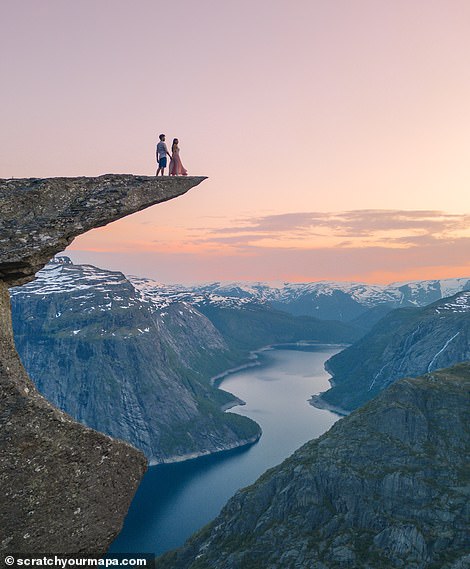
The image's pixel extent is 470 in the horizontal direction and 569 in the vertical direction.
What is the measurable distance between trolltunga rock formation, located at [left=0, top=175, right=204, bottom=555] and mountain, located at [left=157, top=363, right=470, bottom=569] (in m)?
101

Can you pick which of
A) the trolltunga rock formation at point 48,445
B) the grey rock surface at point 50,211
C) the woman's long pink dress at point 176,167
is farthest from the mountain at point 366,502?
the grey rock surface at point 50,211

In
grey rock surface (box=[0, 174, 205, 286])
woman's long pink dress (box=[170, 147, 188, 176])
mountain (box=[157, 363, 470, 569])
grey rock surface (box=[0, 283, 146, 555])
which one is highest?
woman's long pink dress (box=[170, 147, 188, 176])

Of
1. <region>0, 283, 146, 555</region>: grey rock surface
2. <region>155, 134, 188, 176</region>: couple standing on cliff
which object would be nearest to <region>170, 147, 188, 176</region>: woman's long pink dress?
<region>155, 134, 188, 176</region>: couple standing on cliff

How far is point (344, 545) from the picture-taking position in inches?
4176

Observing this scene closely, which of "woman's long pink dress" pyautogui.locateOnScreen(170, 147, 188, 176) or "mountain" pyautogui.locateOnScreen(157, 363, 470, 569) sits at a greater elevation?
"woman's long pink dress" pyautogui.locateOnScreen(170, 147, 188, 176)

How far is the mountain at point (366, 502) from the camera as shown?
103750mm

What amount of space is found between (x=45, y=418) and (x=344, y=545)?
4324 inches

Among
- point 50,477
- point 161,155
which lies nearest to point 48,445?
point 50,477

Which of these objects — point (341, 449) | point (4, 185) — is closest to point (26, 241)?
point (4, 185)

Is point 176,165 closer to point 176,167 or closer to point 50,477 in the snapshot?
point 176,167

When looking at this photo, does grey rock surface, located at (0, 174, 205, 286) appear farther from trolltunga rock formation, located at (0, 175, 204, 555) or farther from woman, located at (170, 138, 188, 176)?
woman, located at (170, 138, 188, 176)

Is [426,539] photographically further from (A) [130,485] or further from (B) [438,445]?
(A) [130,485]

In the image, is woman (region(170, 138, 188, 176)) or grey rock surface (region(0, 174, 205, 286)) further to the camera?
woman (region(170, 138, 188, 176))

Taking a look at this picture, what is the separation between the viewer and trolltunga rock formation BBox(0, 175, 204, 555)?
14.3 m
